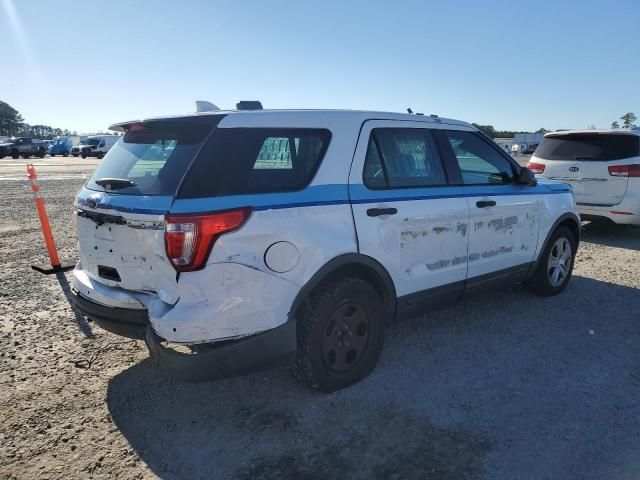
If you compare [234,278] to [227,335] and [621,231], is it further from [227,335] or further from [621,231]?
[621,231]

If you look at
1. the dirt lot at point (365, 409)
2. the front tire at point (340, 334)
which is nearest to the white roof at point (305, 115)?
the front tire at point (340, 334)

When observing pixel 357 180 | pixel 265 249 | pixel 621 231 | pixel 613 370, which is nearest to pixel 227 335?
pixel 265 249

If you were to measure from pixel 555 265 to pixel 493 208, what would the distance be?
5.00ft

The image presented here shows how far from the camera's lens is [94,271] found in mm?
3309

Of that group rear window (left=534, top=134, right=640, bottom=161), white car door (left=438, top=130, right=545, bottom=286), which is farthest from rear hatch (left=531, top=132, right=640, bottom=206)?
white car door (left=438, top=130, right=545, bottom=286)

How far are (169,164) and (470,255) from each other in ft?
8.36

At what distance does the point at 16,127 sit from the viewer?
130m

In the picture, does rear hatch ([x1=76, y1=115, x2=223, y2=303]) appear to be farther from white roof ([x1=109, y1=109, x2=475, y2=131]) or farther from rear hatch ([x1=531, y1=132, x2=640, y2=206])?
rear hatch ([x1=531, y1=132, x2=640, y2=206])

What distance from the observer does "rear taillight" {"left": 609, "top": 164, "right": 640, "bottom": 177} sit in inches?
290

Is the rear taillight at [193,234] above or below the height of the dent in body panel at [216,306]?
above

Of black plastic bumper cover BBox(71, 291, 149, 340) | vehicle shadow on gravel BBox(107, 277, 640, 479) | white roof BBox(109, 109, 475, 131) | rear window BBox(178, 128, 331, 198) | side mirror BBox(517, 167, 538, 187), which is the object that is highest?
white roof BBox(109, 109, 475, 131)

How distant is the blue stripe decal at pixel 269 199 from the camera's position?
2.68m

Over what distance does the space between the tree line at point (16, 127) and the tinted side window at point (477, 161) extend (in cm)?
13267

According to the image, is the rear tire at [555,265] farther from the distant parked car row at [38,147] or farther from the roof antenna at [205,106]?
the distant parked car row at [38,147]
